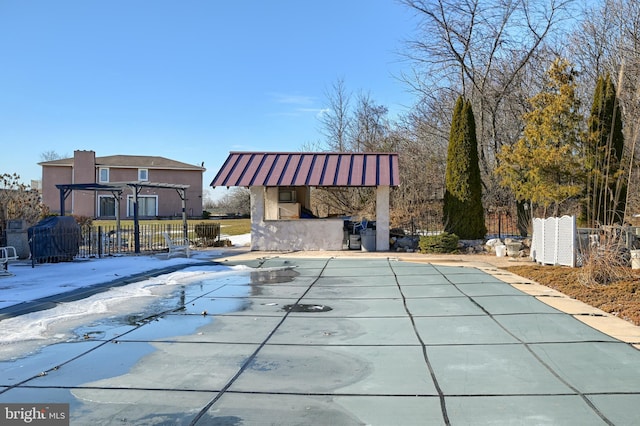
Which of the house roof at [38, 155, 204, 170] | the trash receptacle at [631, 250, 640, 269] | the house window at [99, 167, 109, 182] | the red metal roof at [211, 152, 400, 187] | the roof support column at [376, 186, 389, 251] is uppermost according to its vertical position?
the house roof at [38, 155, 204, 170]

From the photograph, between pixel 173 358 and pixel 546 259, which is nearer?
pixel 173 358

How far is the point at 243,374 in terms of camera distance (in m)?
Result: 4.65

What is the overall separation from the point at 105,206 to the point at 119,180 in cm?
298

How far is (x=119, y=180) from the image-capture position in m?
43.9

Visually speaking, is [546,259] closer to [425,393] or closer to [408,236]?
[408,236]

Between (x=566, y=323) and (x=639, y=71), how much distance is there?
13.9 m

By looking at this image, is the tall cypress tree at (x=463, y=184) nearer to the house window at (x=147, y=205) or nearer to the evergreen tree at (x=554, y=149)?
the evergreen tree at (x=554, y=149)

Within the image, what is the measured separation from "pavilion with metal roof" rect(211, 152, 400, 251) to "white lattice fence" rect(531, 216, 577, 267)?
5.24 meters

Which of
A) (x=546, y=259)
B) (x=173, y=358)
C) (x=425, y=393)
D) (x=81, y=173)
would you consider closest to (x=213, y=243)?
(x=546, y=259)

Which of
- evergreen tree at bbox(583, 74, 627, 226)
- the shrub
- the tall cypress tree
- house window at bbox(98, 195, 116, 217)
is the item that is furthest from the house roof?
evergreen tree at bbox(583, 74, 627, 226)

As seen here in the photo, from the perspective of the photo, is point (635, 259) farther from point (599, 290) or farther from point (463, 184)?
point (463, 184)

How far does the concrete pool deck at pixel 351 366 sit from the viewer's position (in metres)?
3.74

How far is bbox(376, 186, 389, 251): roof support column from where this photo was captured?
57.8 ft

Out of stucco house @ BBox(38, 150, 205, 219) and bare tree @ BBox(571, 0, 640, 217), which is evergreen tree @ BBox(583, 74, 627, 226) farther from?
stucco house @ BBox(38, 150, 205, 219)
